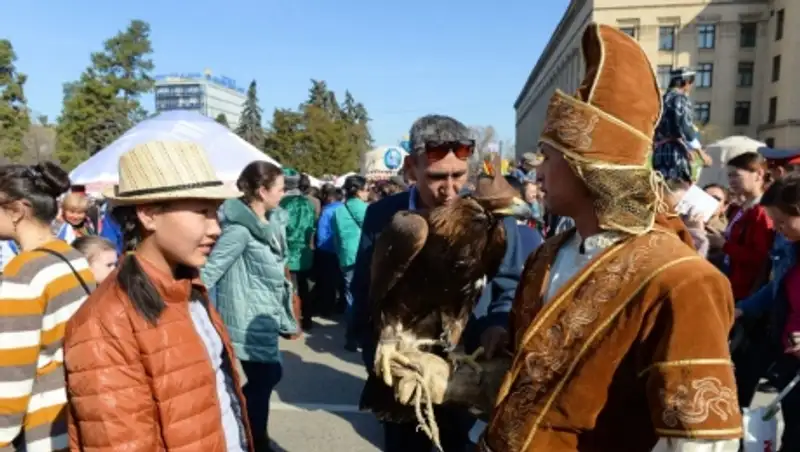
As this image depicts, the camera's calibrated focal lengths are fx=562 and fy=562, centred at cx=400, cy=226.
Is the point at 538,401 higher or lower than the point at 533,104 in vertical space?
lower

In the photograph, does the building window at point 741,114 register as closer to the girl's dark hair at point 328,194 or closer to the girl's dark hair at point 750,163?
the girl's dark hair at point 328,194

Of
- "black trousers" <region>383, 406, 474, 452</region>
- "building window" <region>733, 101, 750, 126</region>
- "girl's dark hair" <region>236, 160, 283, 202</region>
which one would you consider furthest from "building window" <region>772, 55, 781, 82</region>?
"black trousers" <region>383, 406, 474, 452</region>

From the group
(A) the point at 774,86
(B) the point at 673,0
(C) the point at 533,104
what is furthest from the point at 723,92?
(C) the point at 533,104

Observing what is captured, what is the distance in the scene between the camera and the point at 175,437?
1735mm

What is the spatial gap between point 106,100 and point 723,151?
1351 inches

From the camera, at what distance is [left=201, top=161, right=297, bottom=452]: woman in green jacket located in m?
3.87

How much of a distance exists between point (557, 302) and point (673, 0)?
57861 mm

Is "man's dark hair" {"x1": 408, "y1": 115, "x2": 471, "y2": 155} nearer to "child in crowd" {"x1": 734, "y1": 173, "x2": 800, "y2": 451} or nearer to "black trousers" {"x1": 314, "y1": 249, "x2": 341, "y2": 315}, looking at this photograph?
"child in crowd" {"x1": 734, "y1": 173, "x2": 800, "y2": 451}

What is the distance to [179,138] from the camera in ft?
24.0

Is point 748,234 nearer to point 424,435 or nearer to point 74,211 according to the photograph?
point 424,435

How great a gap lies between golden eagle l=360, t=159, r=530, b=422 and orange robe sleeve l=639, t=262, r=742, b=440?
0.81m

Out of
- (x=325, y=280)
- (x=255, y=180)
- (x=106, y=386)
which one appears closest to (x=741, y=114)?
(x=325, y=280)

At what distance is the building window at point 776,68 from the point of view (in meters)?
43.1

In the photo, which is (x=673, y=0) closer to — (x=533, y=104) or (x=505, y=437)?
(x=533, y=104)
